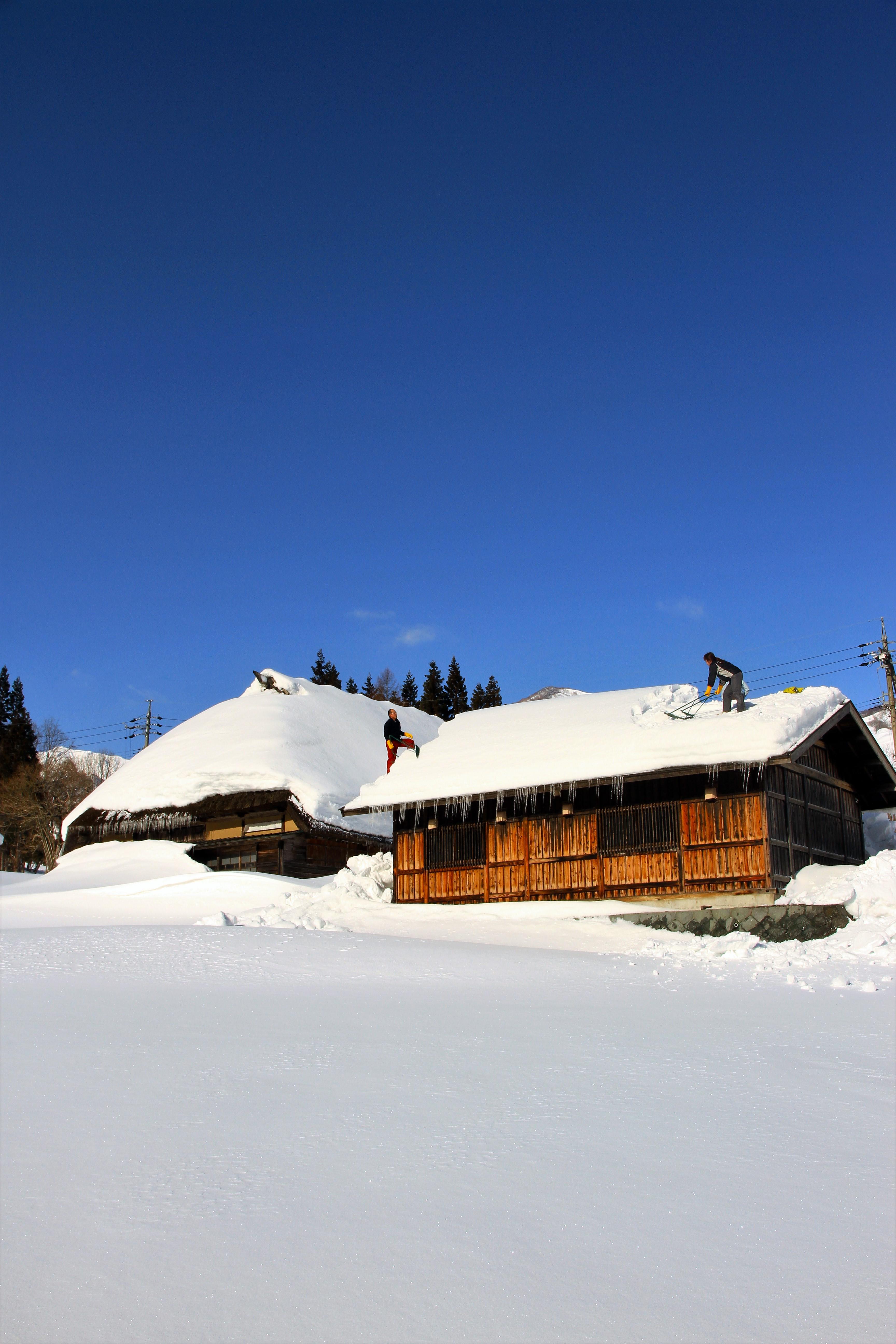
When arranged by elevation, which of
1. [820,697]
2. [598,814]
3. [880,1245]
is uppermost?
[820,697]

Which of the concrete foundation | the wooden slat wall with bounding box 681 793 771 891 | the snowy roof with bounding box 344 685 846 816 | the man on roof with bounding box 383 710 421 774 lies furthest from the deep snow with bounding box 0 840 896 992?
the man on roof with bounding box 383 710 421 774

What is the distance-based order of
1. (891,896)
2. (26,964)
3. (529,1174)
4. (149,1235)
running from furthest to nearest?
(891,896) → (26,964) → (529,1174) → (149,1235)

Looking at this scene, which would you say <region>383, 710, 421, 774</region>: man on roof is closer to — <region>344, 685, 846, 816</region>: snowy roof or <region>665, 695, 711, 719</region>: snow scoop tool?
<region>344, 685, 846, 816</region>: snowy roof

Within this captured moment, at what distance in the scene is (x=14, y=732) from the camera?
1929 inches

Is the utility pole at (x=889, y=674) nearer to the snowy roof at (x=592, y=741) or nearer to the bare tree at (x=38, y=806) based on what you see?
the snowy roof at (x=592, y=741)

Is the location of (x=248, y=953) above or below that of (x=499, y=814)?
below

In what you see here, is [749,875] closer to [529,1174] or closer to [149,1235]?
[529,1174]

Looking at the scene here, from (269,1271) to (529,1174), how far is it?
1298mm

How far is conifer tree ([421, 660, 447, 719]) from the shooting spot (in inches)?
2024

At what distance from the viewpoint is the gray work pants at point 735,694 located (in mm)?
16266

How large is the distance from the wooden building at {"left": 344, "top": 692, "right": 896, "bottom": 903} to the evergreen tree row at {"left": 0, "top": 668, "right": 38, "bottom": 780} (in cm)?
3399

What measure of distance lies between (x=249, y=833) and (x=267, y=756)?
2.22m

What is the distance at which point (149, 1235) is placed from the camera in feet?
11.4

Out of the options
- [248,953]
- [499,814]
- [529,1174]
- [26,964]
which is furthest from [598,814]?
[529,1174]
